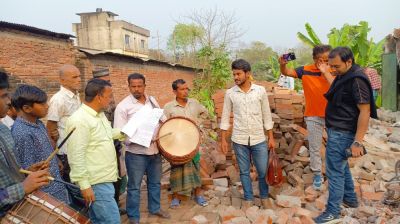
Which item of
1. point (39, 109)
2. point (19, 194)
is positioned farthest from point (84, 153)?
point (19, 194)

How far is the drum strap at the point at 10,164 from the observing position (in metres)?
2.06

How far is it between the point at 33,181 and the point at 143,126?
5.31 feet

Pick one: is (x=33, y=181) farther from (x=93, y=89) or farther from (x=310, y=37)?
(x=310, y=37)

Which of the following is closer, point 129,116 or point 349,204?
point 129,116

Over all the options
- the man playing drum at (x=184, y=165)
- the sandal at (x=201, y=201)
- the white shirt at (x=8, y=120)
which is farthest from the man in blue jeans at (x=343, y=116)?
the white shirt at (x=8, y=120)

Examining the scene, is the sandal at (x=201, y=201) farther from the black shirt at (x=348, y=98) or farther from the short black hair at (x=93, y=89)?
the short black hair at (x=93, y=89)

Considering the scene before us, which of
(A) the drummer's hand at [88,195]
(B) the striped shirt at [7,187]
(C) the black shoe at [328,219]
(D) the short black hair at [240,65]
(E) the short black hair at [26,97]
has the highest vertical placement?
(D) the short black hair at [240,65]

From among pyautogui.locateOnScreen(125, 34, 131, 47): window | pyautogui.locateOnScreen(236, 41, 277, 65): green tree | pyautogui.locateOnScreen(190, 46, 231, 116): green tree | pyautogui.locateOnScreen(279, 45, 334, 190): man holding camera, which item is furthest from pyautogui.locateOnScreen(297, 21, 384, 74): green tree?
pyautogui.locateOnScreen(236, 41, 277, 65): green tree

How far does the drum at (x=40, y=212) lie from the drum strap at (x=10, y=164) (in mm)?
146

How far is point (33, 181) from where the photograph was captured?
6.89 ft

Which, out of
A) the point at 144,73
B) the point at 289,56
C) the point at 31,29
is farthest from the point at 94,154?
the point at 144,73

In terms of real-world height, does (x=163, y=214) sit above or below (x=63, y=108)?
below

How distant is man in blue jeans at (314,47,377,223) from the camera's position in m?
3.21

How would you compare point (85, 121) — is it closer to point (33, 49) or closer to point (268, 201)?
point (268, 201)
